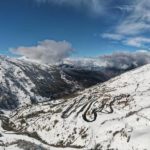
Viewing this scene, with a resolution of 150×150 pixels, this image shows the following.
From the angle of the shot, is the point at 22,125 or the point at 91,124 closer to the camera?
the point at 91,124

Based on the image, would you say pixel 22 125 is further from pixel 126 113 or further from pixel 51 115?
pixel 126 113

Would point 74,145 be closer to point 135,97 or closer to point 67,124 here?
point 67,124

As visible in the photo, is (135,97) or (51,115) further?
(51,115)

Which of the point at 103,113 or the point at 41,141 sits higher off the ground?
the point at 103,113

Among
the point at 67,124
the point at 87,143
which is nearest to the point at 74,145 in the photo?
the point at 87,143

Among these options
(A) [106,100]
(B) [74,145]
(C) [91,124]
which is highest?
(A) [106,100]

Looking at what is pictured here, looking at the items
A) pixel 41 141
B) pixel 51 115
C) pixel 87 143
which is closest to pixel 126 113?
pixel 87 143

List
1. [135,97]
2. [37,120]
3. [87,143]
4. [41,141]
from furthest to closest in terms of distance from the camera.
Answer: [37,120]
[135,97]
[41,141]
[87,143]

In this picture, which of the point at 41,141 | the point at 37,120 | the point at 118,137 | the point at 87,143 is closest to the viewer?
the point at 118,137

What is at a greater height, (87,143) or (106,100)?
(106,100)
